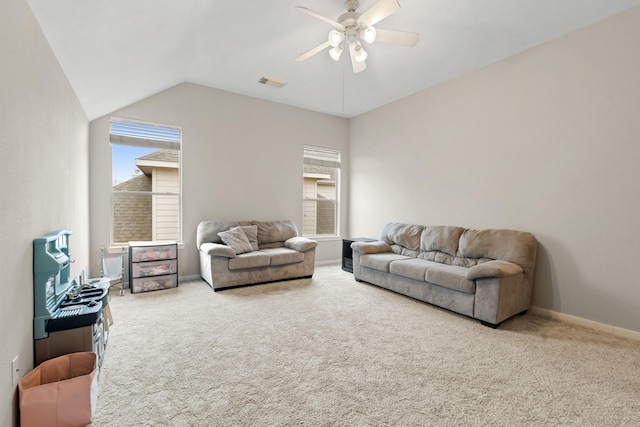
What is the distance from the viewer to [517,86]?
3.62m

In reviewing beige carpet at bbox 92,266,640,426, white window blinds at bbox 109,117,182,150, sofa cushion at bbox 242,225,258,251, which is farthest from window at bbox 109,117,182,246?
beige carpet at bbox 92,266,640,426

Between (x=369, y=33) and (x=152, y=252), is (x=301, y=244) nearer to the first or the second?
(x=152, y=252)

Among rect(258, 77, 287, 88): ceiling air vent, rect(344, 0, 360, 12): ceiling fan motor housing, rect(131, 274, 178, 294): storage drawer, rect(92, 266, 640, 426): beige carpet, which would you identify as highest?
rect(258, 77, 287, 88): ceiling air vent

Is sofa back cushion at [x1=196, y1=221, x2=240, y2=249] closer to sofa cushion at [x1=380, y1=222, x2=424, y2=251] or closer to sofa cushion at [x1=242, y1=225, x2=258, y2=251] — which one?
sofa cushion at [x1=242, y1=225, x2=258, y2=251]

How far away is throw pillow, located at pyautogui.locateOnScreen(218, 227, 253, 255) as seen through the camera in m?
4.43

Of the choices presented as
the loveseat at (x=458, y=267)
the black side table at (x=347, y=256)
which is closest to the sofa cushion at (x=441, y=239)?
the loveseat at (x=458, y=267)

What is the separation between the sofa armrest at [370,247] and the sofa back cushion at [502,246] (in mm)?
1174

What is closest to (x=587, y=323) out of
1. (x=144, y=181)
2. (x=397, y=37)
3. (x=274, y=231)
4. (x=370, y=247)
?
(x=370, y=247)

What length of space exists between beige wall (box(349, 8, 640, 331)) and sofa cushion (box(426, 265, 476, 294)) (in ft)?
3.11

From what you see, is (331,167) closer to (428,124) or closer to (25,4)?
(428,124)

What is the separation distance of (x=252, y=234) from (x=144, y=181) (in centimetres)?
178

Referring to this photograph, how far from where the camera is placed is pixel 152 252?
4109mm

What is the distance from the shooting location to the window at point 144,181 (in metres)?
4.29

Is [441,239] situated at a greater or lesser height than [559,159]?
lesser
